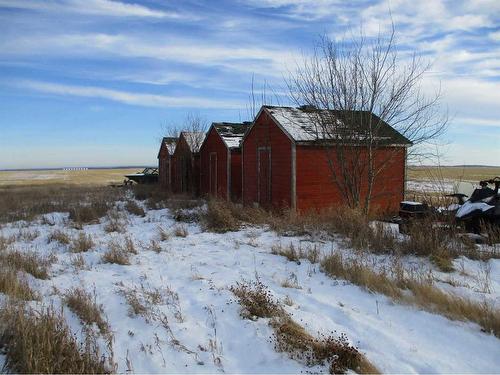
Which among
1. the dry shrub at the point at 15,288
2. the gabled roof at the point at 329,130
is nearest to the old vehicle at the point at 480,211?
the gabled roof at the point at 329,130

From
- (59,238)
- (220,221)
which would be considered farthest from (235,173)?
(59,238)

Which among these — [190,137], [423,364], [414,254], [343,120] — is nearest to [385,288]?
[423,364]

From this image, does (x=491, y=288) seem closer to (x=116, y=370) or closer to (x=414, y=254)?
(x=414, y=254)

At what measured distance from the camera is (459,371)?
355 cm

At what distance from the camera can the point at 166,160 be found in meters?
32.4

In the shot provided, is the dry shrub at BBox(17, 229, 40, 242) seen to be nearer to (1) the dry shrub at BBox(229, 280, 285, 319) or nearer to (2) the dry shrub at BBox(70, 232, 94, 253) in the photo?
(2) the dry shrub at BBox(70, 232, 94, 253)

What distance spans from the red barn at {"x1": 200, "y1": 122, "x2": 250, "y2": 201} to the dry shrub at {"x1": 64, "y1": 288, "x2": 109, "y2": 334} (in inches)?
523

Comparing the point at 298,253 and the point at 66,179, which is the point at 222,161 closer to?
the point at 298,253

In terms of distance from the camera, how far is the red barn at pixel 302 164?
13.3 m

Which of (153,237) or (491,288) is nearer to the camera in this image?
(491,288)

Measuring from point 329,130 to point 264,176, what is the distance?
3.68 meters

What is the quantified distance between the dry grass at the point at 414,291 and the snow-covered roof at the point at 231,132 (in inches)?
518

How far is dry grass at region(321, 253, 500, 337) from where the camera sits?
438 centimetres

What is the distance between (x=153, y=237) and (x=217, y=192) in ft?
34.6
